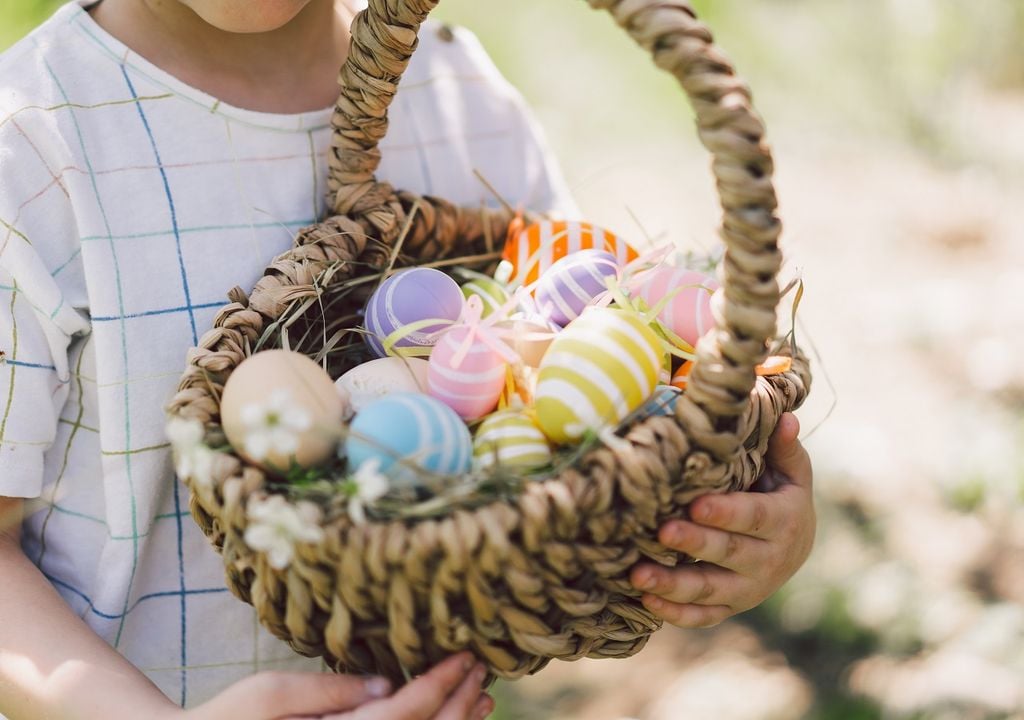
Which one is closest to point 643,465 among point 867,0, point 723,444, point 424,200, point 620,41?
point 723,444

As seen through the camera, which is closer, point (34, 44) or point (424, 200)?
point (34, 44)

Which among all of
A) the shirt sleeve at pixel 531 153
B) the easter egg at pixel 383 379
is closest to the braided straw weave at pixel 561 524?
the easter egg at pixel 383 379

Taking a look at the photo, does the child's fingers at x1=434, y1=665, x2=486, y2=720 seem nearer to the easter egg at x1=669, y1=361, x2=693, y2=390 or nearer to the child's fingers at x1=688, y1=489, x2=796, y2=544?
the child's fingers at x1=688, y1=489, x2=796, y2=544

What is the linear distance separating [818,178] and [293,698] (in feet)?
8.39

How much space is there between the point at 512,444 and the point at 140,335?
378 millimetres

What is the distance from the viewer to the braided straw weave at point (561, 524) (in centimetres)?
69

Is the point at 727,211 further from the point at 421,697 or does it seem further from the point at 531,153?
the point at 531,153

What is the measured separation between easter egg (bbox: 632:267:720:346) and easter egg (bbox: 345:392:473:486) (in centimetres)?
27

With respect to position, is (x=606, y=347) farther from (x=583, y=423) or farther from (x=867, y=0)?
(x=867, y=0)

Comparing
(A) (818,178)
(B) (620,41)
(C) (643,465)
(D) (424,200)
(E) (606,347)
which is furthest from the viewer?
(B) (620,41)

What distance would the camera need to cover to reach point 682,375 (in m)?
0.98

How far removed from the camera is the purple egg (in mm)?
997

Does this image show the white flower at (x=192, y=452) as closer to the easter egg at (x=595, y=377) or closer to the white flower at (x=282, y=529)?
the white flower at (x=282, y=529)

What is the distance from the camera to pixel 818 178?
9.71 feet
